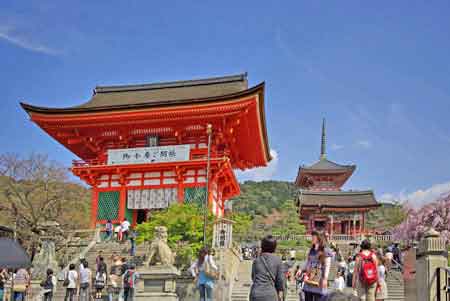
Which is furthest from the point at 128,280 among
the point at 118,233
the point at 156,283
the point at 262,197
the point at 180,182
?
the point at 262,197

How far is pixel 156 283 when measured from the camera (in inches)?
547

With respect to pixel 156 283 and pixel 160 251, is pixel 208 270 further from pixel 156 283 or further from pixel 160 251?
pixel 156 283

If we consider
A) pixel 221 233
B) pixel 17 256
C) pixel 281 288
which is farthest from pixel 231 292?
pixel 281 288

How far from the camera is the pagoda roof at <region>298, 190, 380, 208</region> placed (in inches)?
1923

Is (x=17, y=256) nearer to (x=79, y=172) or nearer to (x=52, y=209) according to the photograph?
(x=79, y=172)

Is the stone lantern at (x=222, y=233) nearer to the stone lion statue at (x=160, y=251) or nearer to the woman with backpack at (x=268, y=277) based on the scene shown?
the stone lion statue at (x=160, y=251)

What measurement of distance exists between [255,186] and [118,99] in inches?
3325

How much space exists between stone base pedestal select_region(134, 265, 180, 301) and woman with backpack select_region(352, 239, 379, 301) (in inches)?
230

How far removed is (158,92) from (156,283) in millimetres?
25115

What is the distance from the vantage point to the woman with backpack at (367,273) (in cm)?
902

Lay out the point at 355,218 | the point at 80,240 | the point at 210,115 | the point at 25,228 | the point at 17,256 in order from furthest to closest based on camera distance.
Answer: the point at 355,218 < the point at 25,228 < the point at 210,115 < the point at 80,240 < the point at 17,256

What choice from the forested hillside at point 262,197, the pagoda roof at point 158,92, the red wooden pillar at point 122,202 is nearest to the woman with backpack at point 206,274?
the red wooden pillar at point 122,202

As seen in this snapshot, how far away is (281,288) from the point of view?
23.9ft

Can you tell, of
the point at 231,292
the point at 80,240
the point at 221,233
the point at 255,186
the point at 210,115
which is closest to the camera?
the point at 231,292
